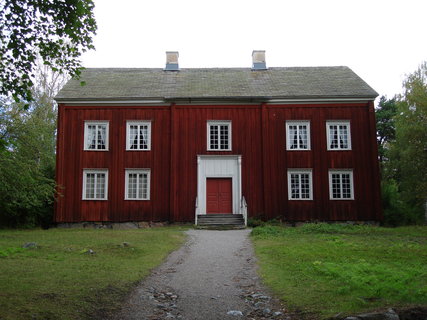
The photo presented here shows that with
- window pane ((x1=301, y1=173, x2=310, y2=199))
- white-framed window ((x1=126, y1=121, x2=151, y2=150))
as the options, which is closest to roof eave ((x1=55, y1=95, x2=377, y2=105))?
white-framed window ((x1=126, y1=121, x2=151, y2=150))

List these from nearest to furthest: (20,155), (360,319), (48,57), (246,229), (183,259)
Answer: (360,319)
(48,57)
(183,259)
(20,155)
(246,229)

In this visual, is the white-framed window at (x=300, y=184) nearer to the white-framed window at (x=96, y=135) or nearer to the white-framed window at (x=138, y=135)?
the white-framed window at (x=138, y=135)

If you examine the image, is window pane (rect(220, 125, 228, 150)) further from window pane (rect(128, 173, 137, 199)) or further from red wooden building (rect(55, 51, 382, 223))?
window pane (rect(128, 173, 137, 199))

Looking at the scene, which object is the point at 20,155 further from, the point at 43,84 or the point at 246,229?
the point at 43,84

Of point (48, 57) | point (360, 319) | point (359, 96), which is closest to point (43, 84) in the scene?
point (359, 96)

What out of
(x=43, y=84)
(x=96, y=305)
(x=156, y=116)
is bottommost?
(x=96, y=305)

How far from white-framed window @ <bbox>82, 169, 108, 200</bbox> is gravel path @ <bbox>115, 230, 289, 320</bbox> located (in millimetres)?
11720

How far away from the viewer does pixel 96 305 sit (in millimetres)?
6934

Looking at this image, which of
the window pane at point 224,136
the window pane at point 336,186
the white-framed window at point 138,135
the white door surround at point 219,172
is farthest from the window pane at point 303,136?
the white-framed window at point 138,135

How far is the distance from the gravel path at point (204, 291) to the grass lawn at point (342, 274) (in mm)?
426

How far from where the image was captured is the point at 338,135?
2383 centimetres

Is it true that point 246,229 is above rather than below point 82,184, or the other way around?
below

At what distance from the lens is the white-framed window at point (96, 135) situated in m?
23.9

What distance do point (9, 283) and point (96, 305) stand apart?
191 cm
